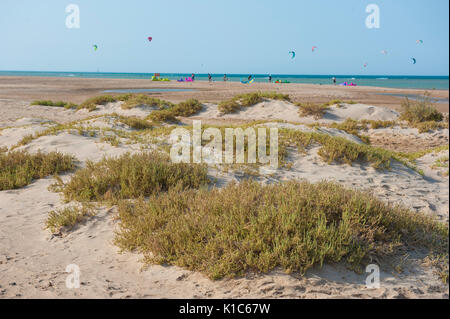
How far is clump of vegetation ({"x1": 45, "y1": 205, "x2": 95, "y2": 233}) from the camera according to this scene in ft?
17.2

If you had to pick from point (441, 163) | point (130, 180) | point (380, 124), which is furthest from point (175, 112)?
point (130, 180)

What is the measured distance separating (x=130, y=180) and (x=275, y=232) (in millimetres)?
3066

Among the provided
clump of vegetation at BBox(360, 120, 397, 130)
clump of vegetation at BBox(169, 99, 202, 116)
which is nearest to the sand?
clump of vegetation at BBox(360, 120, 397, 130)

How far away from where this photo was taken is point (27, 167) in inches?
297

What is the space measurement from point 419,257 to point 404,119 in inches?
585

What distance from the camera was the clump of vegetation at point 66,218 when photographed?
17.2 feet

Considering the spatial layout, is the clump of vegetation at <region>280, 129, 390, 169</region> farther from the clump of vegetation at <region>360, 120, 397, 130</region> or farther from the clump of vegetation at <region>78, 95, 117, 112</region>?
the clump of vegetation at <region>78, 95, 117, 112</region>

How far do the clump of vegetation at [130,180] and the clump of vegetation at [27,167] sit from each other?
1165mm

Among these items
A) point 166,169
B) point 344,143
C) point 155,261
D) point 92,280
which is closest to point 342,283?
point 155,261

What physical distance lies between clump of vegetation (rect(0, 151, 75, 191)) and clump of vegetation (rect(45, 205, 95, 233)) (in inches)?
88.6

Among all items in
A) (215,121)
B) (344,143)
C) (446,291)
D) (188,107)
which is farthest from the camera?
(188,107)

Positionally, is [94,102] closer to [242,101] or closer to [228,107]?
[228,107]

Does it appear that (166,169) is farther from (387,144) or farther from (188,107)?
(188,107)
